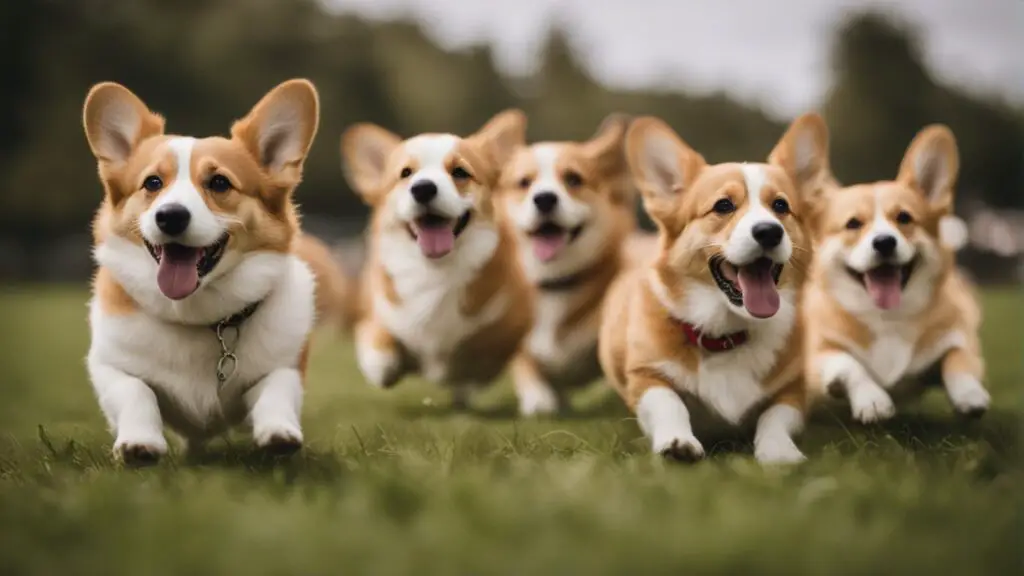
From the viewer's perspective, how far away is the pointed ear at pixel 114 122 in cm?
258

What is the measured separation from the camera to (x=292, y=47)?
12000 mm

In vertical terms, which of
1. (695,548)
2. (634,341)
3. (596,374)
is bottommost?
(596,374)

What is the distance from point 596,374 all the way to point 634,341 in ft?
4.21

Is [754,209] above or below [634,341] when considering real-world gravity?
above

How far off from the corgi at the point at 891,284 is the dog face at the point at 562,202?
47.5 inches

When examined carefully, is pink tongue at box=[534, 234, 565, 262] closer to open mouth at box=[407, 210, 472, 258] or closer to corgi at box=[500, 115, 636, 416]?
corgi at box=[500, 115, 636, 416]

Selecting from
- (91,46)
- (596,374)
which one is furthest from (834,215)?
(91,46)

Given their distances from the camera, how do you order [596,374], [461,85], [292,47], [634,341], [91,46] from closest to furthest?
1. [634,341]
2. [596,374]
3. [91,46]
4. [461,85]
5. [292,47]

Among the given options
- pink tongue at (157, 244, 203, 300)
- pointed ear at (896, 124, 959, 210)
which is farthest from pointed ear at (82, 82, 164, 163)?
pointed ear at (896, 124, 959, 210)

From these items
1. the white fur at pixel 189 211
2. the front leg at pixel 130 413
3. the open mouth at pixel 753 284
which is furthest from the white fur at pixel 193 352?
the open mouth at pixel 753 284

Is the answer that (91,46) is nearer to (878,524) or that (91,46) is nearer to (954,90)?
(954,90)

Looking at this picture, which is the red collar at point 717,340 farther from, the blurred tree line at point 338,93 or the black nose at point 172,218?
the black nose at point 172,218

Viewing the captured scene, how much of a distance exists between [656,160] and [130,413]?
1930 mm

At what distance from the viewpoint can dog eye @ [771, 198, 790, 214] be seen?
2.73 metres
